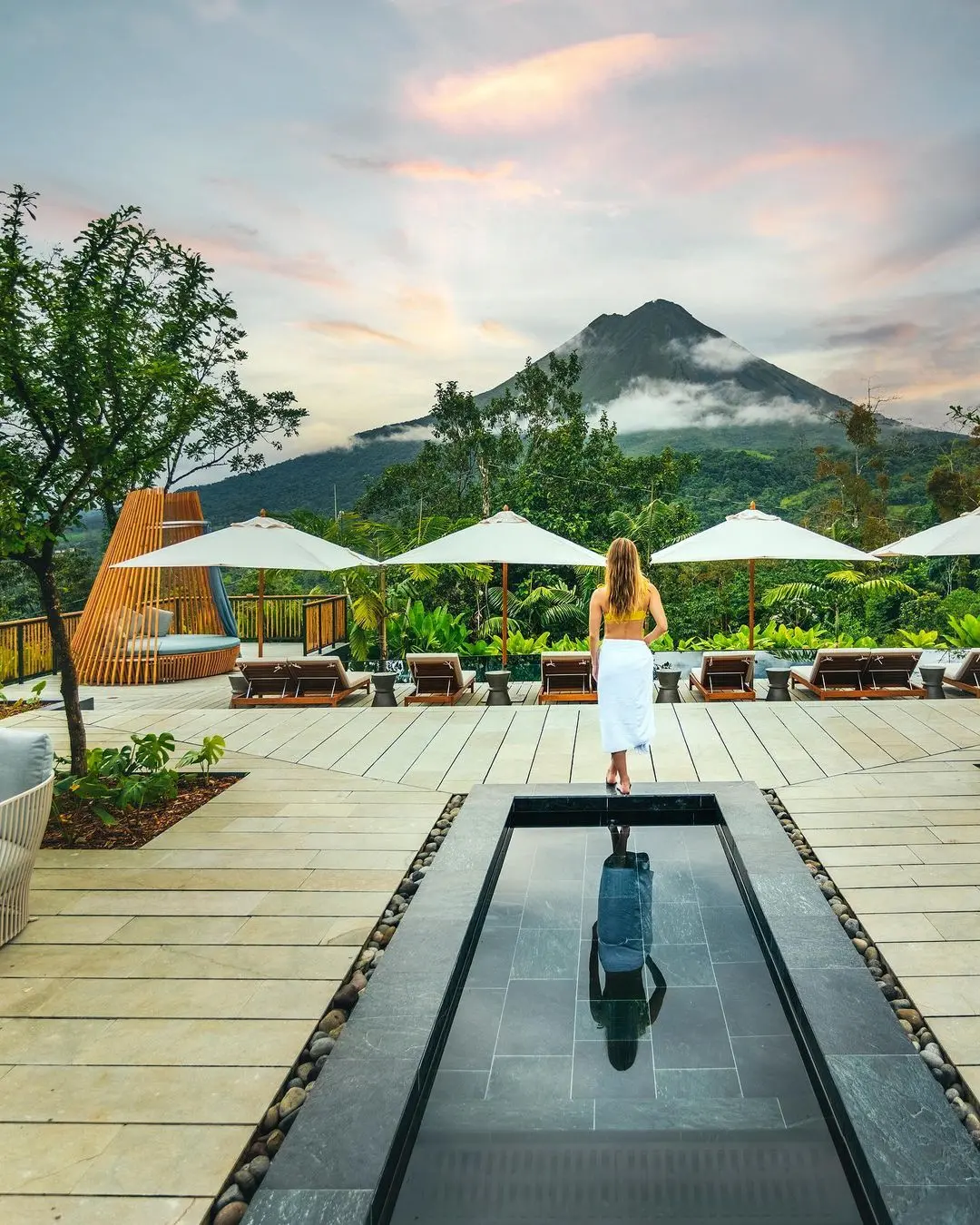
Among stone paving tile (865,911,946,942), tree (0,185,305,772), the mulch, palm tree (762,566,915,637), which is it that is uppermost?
tree (0,185,305,772)

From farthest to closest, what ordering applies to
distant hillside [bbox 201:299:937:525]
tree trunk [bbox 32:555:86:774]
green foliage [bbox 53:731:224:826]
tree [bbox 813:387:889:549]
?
1. distant hillside [bbox 201:299:937:525]
2. tree [bbox 813:387:889:549]
3. tree trunk [bbox 32:555:86:774]
4. green foliage [bbox 53:731:224:826]

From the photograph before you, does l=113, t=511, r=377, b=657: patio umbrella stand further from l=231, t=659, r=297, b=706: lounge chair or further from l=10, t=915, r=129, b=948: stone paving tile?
l=10, t=915, r=129, b=948: stone paving tile

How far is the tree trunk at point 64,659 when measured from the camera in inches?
208

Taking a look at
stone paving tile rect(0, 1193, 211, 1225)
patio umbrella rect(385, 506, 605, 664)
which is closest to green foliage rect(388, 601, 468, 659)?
patio umbrella rect(385, 506, 605, 664)

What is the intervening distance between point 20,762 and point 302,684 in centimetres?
610

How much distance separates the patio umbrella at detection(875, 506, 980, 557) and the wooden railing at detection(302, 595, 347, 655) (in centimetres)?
790

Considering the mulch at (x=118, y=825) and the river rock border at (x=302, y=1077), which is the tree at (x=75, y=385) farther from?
the river rock border at (x=302, y=1077)

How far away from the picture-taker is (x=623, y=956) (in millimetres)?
3469

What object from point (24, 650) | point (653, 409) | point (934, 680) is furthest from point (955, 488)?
point (24, 650)

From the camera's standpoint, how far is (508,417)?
27.0m

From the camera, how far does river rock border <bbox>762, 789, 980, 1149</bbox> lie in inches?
92.2

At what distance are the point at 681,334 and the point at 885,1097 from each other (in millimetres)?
49422

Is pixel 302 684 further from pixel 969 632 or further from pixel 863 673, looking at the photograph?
pixel 969 632

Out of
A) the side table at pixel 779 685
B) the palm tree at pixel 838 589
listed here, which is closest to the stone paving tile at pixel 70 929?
the side table at pixel 779 685
